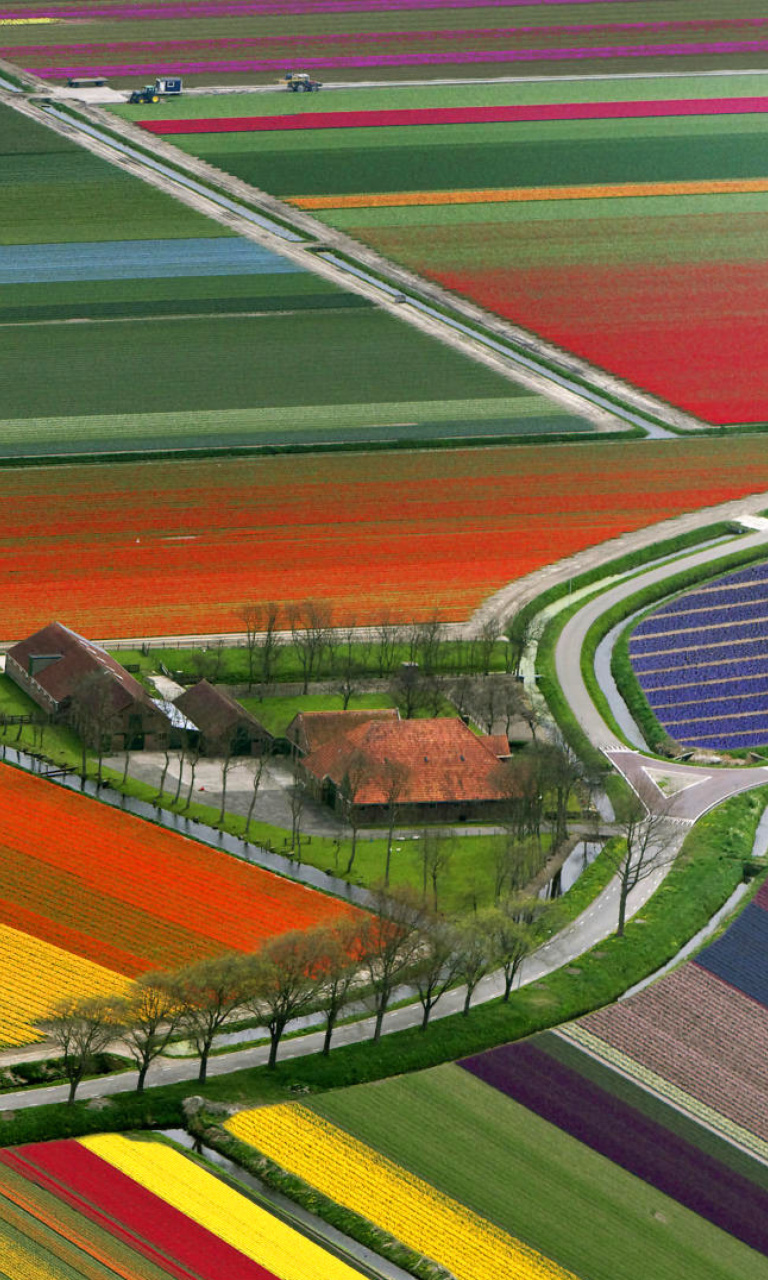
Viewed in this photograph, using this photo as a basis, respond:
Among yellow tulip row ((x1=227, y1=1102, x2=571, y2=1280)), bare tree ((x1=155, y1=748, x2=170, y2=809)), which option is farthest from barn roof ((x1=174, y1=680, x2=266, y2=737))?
yellow tulip row ((x1=227, y1=1102, x2=571, y2=1280))

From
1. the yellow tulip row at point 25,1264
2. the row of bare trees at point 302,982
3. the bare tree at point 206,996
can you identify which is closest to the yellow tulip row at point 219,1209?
the row of bare trees at point 302,982

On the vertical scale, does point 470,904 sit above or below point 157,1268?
above

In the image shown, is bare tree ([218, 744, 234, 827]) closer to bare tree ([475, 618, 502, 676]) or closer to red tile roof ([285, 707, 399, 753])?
red tile roof ([285, 707, 399, 753])

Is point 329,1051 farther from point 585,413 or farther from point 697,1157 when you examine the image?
point 585,413

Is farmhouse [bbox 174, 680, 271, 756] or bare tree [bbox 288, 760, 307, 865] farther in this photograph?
farmhouse [bbox 174, 680, 271, 756]

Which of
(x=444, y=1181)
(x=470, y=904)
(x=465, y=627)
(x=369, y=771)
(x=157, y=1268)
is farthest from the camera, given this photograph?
(x=465, y=627)

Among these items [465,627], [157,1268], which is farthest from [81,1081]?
[465,627]
